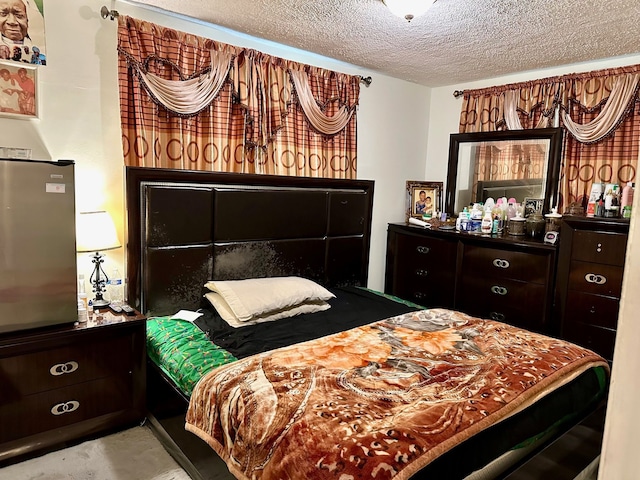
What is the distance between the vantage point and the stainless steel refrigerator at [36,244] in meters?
2.00

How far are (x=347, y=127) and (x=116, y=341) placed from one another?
240cm

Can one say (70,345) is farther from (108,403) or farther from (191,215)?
(191,215)

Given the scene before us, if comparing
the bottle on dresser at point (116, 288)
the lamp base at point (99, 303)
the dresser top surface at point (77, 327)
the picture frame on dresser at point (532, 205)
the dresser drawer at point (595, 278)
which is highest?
the picture frame on dresser at point (532, 205)

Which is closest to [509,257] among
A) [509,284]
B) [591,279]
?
[509,284]

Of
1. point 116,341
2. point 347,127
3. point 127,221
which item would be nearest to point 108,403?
point 116,341

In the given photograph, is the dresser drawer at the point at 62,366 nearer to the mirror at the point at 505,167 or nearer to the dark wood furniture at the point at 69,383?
the dark wood furniture at the point at 69,383

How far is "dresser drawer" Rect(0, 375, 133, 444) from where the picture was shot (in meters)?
2.08

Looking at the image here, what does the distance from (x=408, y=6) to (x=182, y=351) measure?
6.94 feet

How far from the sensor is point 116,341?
2.33 m

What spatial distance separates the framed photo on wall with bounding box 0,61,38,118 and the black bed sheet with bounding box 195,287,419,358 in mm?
1470

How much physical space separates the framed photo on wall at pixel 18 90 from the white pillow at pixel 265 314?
4.71 feet

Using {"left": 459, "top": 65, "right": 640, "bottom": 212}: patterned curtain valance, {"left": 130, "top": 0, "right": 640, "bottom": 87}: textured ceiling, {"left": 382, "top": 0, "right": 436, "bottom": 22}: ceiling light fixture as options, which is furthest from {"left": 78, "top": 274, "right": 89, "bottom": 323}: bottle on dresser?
{"left": 459, "top": 65, "right": 640, "bottom": 212}: patterned curtain valance

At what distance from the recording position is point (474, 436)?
4.86 ft

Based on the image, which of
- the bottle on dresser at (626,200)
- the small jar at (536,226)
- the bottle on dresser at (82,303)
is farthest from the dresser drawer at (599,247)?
the bottle on dresser at (82,303)
